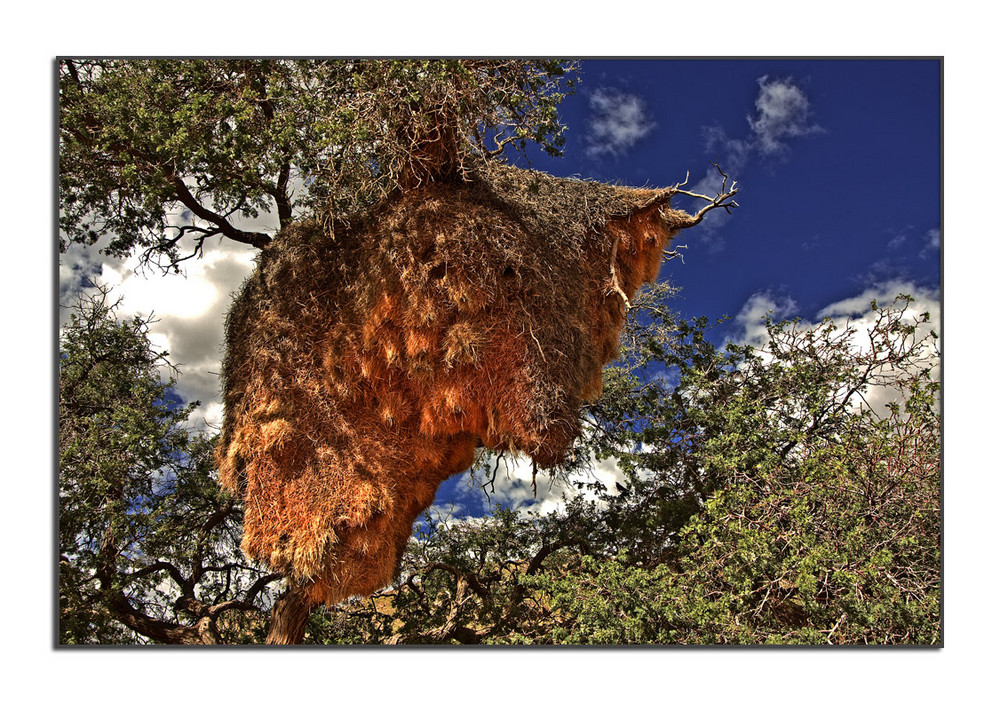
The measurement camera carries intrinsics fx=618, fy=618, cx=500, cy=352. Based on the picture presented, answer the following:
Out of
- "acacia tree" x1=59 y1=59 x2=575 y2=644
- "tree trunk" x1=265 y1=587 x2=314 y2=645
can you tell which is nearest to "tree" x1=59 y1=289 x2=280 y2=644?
"tree trunk" x1=265 y1=587 x2=314 y2=645

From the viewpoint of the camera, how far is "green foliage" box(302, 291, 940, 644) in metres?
5.12

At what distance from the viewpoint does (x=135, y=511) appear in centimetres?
594

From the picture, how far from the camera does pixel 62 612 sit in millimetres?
4848

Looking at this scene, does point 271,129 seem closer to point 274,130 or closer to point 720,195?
point 274,130

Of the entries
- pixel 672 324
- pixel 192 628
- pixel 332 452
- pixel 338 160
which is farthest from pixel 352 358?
pixel 672 324

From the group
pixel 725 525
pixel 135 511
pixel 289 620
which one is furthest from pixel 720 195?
pixel 135 511

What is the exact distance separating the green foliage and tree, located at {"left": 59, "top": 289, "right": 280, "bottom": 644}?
4.30 feet

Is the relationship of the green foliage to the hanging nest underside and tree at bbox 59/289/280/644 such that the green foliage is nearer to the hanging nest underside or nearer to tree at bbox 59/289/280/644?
tree at bbox 59/289/280/644

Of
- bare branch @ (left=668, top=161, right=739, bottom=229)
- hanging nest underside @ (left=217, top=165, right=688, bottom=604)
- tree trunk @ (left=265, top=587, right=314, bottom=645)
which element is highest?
bare branch @ (left=668, top=161, right=739, bottom=229)

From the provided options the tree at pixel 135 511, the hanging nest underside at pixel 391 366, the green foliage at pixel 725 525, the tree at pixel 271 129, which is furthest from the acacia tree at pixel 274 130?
the green foliage at pixel 725 525

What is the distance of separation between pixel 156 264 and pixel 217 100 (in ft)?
5.54

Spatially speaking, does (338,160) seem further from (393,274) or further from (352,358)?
(352,358)

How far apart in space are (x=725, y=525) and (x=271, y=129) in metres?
5.52

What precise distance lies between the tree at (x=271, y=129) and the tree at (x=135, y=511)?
1.04 m
